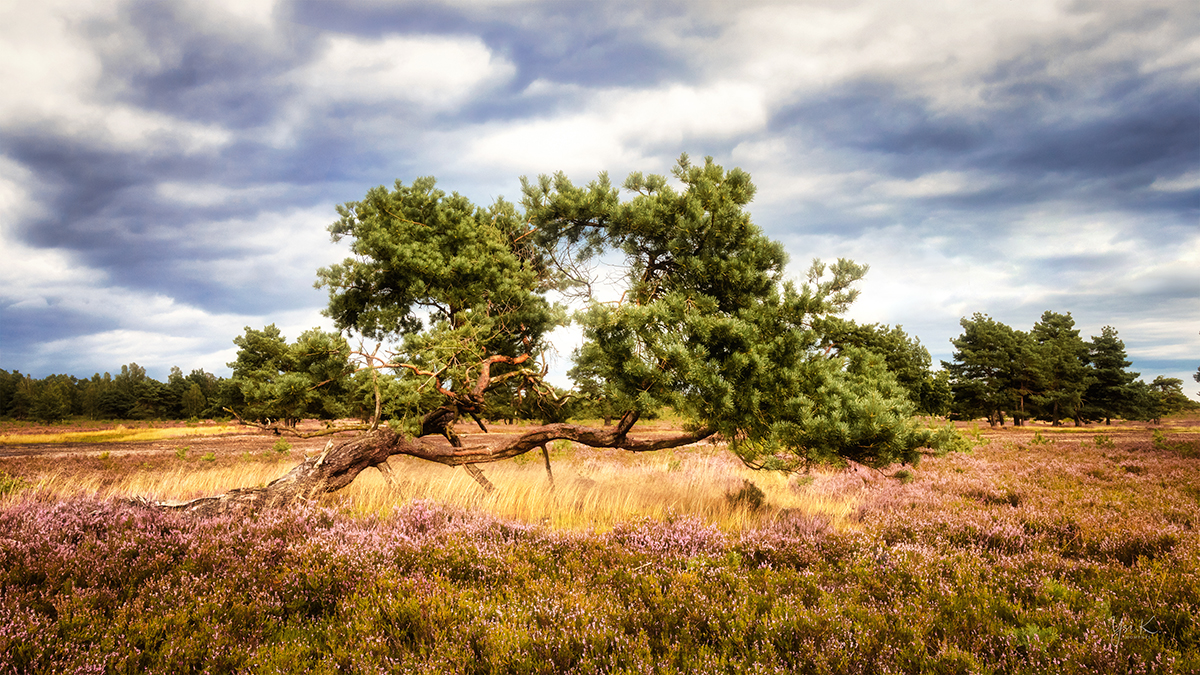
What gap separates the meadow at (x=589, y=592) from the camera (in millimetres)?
3543

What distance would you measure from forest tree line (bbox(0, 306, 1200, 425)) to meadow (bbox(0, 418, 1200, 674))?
2979 millimetres

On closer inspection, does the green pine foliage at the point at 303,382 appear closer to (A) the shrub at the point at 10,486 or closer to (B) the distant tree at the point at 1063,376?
(A) the shrub at the point at 10,486

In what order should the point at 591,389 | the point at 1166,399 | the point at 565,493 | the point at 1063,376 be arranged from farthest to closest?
1. the point at 1166,399
2. the point at 1063,376
3. the point at 591,389
4. the point at 565,493

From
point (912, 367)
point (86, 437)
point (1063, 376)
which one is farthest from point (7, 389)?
point (1063, 376)

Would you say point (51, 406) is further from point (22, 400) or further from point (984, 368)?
point (984, 368)

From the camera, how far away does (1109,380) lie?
60031mm

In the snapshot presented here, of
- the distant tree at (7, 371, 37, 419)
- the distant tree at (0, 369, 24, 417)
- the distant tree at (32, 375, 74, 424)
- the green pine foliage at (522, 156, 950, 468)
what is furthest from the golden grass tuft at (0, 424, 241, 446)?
the distant tree at (0, 369, 24, 417)

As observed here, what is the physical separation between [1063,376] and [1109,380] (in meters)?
6.09

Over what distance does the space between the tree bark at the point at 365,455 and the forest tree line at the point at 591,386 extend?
856 mm

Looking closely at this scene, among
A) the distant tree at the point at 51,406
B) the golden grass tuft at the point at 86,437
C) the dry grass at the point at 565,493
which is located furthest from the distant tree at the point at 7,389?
the dry grass at the point at 565,493

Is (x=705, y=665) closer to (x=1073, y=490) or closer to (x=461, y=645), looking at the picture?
(x=461, y=645)

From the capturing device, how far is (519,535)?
248 inches

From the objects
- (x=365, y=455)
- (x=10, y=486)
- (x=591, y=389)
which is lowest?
(x=10, y=486)

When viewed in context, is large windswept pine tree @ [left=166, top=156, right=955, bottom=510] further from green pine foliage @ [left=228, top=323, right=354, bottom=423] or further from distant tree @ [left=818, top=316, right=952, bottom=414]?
distant tree @ [left=818, top=316, right=952, bottom=414]
